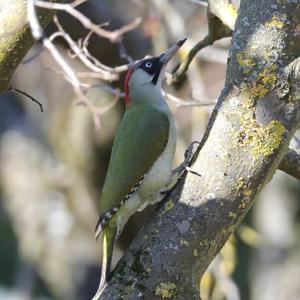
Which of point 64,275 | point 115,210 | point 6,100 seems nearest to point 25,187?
point 64,275

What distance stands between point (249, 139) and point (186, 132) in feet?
18.0

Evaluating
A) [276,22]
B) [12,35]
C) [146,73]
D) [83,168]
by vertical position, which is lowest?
[83,168]

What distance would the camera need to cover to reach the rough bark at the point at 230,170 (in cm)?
281

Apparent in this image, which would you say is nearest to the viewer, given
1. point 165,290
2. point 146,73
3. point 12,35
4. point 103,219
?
point 165,290

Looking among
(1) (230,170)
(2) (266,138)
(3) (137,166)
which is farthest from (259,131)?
(3) (137,166)

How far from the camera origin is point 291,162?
10.7ft

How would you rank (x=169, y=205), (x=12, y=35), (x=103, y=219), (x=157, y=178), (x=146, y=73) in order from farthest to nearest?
1. (x=146, y=73)
2. (x=157, y=178)
3. (x=103, y=219)
4. (x=12, y=35)
5. (x=169, y=205)

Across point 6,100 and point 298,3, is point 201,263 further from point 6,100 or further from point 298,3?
point 6,100

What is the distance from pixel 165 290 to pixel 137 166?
45.5 inches

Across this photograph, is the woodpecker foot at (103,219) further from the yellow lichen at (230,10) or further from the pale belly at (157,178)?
the yellow lichen at (230,10)

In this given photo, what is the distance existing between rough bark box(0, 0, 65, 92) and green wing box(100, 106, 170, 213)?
0.76 meters

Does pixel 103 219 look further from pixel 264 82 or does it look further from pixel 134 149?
pixel 264 82

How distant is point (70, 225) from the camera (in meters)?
7.62

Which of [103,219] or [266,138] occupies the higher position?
[266,138]
